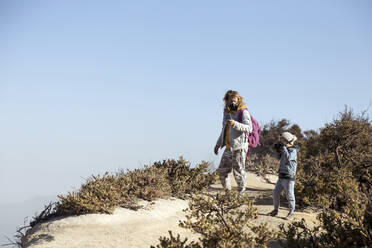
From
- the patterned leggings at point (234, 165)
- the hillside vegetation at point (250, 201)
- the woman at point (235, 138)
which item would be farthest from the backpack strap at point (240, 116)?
the hillside vegetation at point (250, 201)

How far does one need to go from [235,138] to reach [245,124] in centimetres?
38

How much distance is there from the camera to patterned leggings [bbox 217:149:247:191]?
24.4 feet

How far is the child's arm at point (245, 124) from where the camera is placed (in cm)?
708

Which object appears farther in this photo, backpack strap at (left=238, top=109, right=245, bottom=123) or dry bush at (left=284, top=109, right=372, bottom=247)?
dry bush at (left=284, top=109, right=372, bottom=247)

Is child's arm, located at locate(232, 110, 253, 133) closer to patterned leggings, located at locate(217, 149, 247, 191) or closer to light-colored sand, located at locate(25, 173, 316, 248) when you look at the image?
patterned leggings, located at locate(217, 149, 247, 191)

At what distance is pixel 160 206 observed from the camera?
684 centimetres

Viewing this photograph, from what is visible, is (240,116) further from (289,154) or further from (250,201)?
(250,201)

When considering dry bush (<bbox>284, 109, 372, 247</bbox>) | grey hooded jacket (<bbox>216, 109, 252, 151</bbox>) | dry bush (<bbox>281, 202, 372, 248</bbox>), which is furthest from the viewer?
dry bush (<bbox>284, 109, 372, 247</bbox>)

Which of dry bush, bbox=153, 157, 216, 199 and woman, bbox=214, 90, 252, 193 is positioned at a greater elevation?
woman, bbox=214, 90, 252, 193

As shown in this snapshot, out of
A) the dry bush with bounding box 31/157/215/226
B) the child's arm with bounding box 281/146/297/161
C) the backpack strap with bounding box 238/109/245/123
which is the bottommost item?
the dry bush with bounding box 31/157/215/226

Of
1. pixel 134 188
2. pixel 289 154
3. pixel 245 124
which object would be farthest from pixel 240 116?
pixel 134 188

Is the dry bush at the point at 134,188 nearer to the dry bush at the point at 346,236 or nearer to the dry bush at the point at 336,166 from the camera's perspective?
the dry bush at the point at 336,166

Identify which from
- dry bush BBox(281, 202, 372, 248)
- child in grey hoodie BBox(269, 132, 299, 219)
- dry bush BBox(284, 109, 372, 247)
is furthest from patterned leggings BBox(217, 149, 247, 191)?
dry bush BBox(281, 202, 372, 248)

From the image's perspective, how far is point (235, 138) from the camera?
740cm
